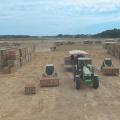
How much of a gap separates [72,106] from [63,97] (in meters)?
2.88

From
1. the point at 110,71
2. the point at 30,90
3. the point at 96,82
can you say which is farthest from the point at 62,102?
the point at 110,71

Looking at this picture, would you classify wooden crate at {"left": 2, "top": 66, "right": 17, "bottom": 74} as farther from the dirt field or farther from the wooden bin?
the wooden bin

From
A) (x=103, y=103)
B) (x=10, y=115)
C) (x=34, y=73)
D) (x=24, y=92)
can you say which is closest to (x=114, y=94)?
(x=103, y=103)

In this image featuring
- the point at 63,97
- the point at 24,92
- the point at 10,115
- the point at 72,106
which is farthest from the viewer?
the point at 24,92

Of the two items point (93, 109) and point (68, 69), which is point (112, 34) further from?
point (93, 109)

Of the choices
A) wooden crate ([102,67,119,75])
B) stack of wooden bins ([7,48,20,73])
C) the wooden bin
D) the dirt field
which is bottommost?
the dirt field

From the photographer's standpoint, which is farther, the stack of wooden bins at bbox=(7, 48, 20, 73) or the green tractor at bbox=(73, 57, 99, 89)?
the stack of wooden bins at bbox=(7, 48, 20, 73)

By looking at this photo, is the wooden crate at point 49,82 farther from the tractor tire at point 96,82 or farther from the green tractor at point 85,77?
the tractor tire at point 96,82

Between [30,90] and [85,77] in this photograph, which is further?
[85,77]

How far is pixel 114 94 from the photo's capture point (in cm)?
2417

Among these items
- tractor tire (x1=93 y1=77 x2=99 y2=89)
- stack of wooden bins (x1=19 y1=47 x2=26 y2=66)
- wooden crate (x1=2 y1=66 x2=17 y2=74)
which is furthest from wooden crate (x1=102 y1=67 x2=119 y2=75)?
stack of wooden bins (x1=19 y1=47 x2=26 y2=66)

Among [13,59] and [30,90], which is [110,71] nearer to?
[30,90]

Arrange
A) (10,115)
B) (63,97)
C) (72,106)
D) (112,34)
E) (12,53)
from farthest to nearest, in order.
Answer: (112,34) → (12,53) → (63,97) → (72,106) → (10,115)

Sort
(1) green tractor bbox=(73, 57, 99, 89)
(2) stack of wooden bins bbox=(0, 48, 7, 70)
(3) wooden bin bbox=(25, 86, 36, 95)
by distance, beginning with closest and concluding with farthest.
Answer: (3) wooden bin bbox=(25, 86, 36, 95)
(1) green tractor bbox=(73, 57, 99, 89)
(2) stack of wooden bins bbox=(0, 48, 7, 70)
